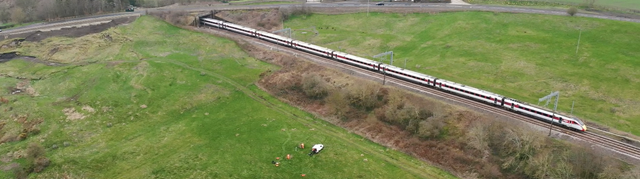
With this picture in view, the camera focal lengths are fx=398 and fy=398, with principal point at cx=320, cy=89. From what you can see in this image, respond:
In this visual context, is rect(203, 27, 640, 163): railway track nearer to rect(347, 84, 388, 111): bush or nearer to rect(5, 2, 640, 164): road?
rect(5, 2, 640, 164): road

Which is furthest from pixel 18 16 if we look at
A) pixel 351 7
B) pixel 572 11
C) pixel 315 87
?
pixel 572 11

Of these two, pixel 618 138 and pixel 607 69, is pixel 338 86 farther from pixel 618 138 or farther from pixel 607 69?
pixel 607 69

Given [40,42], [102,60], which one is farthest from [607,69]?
[40,42]

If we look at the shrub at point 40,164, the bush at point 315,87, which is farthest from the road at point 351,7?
the shrub at point 40,164

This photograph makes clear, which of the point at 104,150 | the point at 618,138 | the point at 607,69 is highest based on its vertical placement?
the point at 607,69

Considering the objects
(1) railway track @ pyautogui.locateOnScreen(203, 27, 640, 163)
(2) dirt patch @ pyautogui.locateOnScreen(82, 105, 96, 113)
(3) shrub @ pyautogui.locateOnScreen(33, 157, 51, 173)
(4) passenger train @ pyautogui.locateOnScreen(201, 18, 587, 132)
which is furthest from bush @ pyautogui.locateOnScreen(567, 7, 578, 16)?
(3) shrub @ pyautogui.locateOnScreen(33, 157, 51, 173)

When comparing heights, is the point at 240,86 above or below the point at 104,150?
above

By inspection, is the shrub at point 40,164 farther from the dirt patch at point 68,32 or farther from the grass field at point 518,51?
the dirt patch at point 68,32
